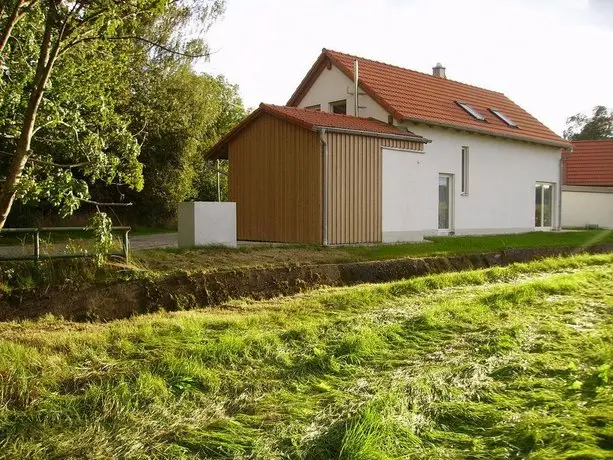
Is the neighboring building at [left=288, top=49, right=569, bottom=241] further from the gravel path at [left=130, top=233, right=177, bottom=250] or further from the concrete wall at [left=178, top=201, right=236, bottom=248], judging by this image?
the gravel path at [left=130, top=233, right=177, bottom=250]

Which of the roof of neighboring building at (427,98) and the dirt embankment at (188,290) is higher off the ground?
the roof of neighboring building at (427,98)

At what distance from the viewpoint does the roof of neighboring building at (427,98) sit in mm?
19311

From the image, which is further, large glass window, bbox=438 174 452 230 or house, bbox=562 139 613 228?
house, bbox=562 139 613 228

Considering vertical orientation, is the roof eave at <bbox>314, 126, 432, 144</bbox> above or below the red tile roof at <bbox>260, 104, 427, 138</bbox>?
below

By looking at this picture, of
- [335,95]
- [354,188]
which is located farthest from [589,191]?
[354,188]

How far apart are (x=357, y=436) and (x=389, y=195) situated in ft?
44.2

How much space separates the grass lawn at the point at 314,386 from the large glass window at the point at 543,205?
17673 mm

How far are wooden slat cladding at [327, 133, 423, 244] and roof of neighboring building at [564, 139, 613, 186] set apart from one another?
20.7m

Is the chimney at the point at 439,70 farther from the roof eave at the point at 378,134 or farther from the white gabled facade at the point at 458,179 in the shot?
the roof eave at the point at 378,134

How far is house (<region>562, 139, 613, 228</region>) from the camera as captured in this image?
3183 cm

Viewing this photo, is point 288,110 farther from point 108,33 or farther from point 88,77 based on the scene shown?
point 108,33

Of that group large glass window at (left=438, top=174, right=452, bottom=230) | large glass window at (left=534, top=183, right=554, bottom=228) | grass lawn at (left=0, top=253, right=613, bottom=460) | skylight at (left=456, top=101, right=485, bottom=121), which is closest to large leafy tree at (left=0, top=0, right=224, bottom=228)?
grass lawn at (left=0, top=253, right=613, bottom=460)

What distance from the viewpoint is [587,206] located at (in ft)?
106

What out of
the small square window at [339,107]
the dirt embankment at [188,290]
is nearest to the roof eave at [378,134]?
the small square window at [339,107]
